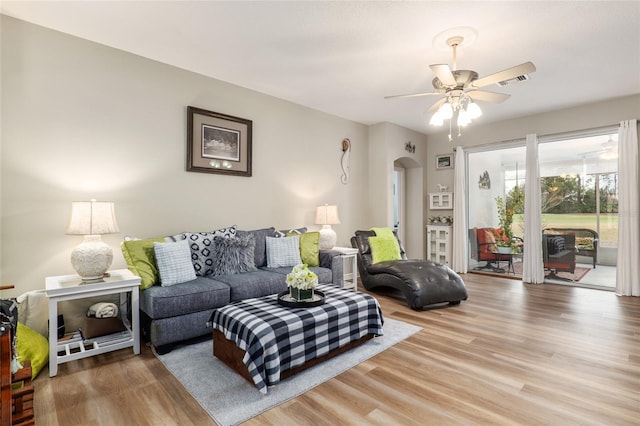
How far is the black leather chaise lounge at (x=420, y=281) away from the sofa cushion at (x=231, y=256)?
1.81 m

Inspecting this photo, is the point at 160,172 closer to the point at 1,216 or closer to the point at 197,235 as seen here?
the point at 197,235

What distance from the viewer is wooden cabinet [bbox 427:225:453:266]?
6285 millimetres

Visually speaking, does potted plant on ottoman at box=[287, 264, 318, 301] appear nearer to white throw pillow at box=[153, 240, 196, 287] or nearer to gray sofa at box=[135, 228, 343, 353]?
gray sofa at box=[135, 228, 343, 353]

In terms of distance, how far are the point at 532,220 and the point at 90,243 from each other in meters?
5.88

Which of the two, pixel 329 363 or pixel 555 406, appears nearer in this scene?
pixel 555 406

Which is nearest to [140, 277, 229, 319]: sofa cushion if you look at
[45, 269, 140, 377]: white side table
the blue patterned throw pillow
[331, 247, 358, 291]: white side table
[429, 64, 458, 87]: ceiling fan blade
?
[45, 269, 140, 377]: white side table

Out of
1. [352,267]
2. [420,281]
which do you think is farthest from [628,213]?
[352,267]

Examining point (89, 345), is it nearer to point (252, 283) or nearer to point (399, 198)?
point (252, 283)

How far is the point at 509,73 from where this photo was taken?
2537 mm

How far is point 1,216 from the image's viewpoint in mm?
2629

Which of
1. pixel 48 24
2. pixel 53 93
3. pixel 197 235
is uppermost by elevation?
pixel 48 24

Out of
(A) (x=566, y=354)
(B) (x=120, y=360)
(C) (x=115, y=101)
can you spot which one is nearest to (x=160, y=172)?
(C) (x=115, y=101)

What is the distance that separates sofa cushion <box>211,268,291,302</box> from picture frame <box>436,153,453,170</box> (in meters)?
4.53

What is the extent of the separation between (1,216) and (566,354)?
471 cm
